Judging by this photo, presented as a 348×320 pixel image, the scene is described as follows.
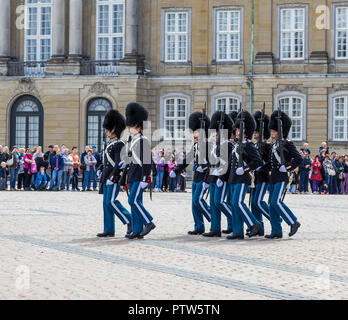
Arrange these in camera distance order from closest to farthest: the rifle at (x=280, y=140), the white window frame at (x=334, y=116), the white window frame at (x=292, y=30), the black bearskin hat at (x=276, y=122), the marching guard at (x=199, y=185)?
the rifle at (x=280, y=140)
the black bearskin hat at (x=276, y=122)
the marching guard at (x=199, y=185)
the white window frame at (x=334, y=116)
the white window frame at (x=292, y=30)

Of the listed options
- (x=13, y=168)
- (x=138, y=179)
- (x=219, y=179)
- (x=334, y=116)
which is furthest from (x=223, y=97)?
(x=138, y=179)

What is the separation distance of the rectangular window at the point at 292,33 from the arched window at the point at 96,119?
26.8ft

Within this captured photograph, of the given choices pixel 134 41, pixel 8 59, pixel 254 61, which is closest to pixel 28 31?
pixel 8 59

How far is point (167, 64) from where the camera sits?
41.4 m

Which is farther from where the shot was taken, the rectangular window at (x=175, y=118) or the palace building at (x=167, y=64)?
the rectangular window at (x=175, y=118)

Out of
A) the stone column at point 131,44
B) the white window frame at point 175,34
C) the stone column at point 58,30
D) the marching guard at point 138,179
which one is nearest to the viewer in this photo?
the marching guard at point 138,179

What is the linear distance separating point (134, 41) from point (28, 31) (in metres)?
5.62

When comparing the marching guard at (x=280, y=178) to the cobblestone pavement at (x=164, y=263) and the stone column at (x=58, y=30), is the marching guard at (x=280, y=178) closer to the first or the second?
the cobblestone pavement at (x=164, y=263)

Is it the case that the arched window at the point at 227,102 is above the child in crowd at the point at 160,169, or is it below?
above

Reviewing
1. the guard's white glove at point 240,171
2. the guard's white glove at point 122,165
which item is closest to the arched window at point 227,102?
the guard's white glove at point 240,171

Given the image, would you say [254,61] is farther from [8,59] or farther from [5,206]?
[5,206]

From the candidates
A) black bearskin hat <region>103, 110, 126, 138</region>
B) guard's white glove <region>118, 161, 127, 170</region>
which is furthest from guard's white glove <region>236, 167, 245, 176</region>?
black bearskin hat <region>103, 110, 126, 138</region>

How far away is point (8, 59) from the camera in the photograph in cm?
4197

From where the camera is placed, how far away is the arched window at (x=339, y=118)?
39344mm
